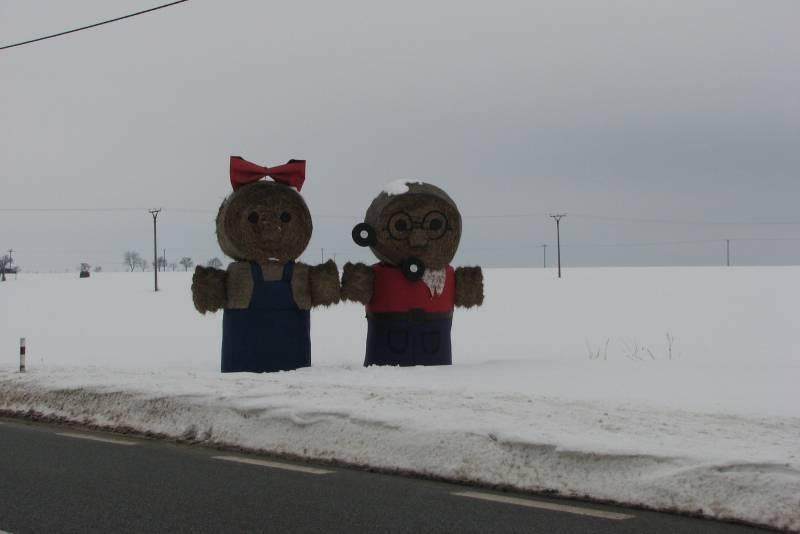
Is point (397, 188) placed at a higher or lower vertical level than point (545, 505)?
higher

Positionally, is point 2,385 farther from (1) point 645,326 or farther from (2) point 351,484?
(1) point 645,326

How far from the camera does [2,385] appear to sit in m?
10.3

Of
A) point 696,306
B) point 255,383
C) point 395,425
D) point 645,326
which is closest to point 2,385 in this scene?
point 255,383

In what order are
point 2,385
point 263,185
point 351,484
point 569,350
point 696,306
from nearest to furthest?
point 351,484
point 2,385
point 263,185
point 569,350
point 696,306

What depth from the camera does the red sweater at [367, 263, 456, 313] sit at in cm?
1240

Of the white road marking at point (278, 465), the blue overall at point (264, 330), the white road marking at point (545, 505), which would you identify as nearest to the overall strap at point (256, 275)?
the blue overall at point (264, 330)

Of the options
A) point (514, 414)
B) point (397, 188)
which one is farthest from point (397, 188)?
point (514, 414)

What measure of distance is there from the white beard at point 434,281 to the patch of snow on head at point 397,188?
112 centimetres

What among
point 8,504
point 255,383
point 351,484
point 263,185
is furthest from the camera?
point 263,185

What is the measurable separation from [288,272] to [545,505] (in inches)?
282

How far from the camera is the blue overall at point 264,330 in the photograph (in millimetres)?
12031

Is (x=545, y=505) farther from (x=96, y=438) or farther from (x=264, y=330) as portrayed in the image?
(x=264, y=330)

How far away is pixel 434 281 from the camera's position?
12.5m

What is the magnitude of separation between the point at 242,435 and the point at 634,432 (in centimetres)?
309
